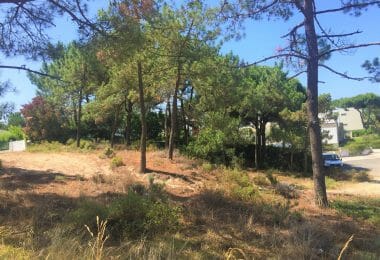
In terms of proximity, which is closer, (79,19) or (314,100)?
(79,19)

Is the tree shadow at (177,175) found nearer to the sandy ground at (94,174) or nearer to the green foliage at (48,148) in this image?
the sandy ground at (94,174)

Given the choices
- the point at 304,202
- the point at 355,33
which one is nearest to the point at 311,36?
the point at 355,33

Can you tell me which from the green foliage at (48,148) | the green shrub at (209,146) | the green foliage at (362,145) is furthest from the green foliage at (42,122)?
the green foliage at (362,145)

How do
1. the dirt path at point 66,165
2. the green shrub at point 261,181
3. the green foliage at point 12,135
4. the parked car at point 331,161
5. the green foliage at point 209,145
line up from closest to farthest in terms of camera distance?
the dirt path at point 66,165, the green shrub at point 261,181, the green foliage at point 209,145, the parked car at point 331,161, the green foliage at point 12,135

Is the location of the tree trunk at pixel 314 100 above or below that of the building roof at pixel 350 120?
below

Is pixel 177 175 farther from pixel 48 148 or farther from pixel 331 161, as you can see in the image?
pixel 331 161

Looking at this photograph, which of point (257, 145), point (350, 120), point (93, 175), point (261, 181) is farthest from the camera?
point (350, 120)

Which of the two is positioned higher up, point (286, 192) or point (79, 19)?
point (79, 19)

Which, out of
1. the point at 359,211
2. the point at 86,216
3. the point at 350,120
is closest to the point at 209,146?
the point at 359,211

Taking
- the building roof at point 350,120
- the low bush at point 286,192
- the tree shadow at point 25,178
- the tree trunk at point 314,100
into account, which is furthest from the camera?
the building roof at point 350,120

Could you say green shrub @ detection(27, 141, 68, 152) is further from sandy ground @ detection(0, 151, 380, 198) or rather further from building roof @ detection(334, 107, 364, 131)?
building roof @ detection(334, 107, 364, 131)

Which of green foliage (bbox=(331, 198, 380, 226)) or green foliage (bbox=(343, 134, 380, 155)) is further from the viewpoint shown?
green foliage (bbox=(343, 134, 380, 155))

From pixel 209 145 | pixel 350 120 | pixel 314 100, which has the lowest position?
pixel 209 145

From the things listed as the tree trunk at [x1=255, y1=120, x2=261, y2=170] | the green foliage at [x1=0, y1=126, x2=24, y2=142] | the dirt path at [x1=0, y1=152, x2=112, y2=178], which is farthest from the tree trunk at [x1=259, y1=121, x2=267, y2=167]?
the green foliage at [x1=0, y1=126, x2=24, y2=142]
